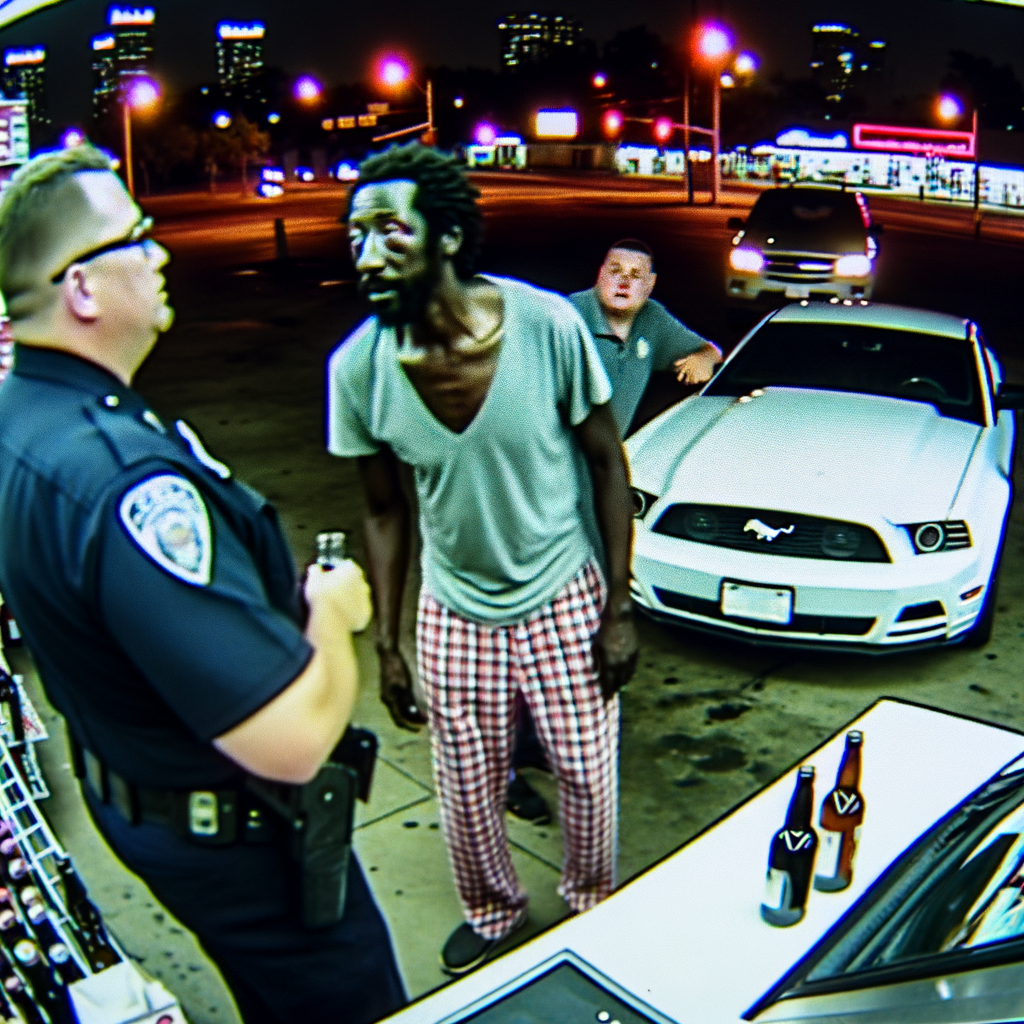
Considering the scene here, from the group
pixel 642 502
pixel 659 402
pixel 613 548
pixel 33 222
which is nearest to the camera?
pixel 33 222

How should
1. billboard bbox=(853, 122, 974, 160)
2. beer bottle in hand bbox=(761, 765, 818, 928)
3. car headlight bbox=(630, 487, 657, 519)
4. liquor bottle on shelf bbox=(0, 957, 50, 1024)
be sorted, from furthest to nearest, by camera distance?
billboard bbox=(853, 122, 974, 160), car headlight bbox=(630, 487, 657, 519), liquor bottle on shelf bbox=(0, 957, 50, 1024), beer bottle in hand bbox=(761, 765, 818, 928)

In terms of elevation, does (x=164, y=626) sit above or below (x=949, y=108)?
below

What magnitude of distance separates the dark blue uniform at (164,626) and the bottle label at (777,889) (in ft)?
2.63

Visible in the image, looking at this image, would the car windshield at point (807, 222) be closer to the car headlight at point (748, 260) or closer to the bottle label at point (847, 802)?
the car headlight at point (748, 260)

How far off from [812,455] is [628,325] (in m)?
1.41

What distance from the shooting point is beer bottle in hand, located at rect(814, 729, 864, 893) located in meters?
2.44

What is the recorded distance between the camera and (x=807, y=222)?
1469 cm

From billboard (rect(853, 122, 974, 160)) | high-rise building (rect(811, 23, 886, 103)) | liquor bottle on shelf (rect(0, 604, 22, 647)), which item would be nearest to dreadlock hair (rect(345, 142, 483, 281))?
liquor bottle on shelf (rect(0, 604, 22, 647))

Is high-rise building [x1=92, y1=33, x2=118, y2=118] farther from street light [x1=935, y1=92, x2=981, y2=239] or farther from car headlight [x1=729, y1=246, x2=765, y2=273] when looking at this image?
car headlight [x1=729, y1=246, x2=765, y2=273]

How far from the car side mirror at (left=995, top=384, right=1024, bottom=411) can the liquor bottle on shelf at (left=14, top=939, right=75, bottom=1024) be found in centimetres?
486

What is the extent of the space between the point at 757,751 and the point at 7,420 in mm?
3363

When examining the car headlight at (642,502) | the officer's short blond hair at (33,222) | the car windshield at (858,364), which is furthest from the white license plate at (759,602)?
the officer's short blond hair at (33,222)

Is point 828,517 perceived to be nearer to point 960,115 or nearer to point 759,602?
point 759,602

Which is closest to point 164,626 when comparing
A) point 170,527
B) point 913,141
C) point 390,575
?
point 170,527
